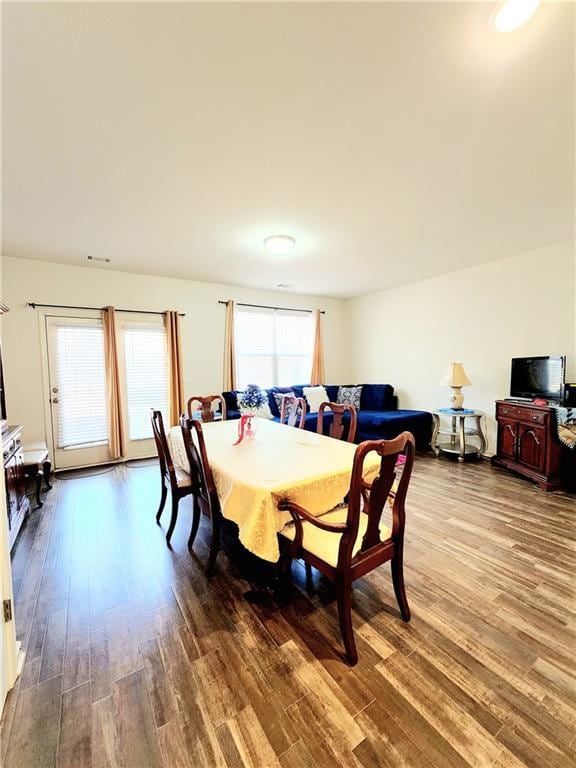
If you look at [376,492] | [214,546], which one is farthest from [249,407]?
[376,492]

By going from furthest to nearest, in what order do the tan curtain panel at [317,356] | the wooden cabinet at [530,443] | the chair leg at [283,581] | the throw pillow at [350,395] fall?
the tan curtain panel at [317,356]
the throw pillow at [350,395]
the wooden cabinet at [530,443]
the chair leg at [283,581]

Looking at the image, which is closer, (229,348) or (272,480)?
(272,480)

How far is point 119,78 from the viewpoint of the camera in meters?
1.52

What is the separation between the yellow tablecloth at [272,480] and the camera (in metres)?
1.57

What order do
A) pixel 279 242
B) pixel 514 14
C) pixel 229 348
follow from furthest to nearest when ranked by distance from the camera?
pixel 229 348
pixel 279 242
pixel 514 14

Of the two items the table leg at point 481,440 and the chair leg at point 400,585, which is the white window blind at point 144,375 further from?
the table leg at point 481,440

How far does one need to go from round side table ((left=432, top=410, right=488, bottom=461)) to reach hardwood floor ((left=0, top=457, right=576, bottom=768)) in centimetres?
199

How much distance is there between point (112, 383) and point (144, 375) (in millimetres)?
473

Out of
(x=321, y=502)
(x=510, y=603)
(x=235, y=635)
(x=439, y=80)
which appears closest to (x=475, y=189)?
(x=439, y=80)

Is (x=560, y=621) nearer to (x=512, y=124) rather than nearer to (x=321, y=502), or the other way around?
(x=321, y=502)

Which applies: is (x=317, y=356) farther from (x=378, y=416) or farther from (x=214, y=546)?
(x=214, y=546)

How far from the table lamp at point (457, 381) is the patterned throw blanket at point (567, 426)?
4.11 ft

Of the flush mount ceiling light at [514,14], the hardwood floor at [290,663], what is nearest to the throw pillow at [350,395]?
the hardwood floor at [290,663]

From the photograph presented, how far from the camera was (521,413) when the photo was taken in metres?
3.64
